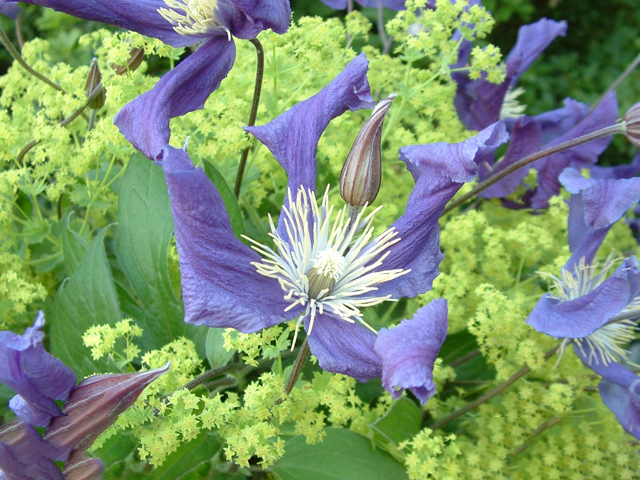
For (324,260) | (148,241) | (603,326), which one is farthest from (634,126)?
(148,241)

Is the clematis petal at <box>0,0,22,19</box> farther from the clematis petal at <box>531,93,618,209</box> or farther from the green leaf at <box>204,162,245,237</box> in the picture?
the clematis petal at <box>531,93,618,209</box>

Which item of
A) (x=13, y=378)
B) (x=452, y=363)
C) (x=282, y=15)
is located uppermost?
(x=282, y=15)

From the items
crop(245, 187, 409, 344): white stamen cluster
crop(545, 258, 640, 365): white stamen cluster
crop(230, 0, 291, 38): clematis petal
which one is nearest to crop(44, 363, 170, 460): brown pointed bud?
crop(245, 187, 409, 344): white stamen cluster

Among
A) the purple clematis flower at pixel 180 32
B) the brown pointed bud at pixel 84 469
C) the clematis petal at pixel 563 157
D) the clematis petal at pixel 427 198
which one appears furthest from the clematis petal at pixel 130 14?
the clematis petal at pixel 563 157

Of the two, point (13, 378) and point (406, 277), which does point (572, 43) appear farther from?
point (13, 378)

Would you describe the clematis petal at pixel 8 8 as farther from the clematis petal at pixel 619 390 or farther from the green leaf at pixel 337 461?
the clematis petal at pixel 619 390

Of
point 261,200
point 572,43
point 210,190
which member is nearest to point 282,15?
point 210,190
